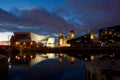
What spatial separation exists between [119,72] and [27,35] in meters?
172

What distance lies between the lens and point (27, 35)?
19288 centimetres

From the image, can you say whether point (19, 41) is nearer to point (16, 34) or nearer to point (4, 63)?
point (16, 34)

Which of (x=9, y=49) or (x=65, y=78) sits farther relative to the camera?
(x=9, y=49)

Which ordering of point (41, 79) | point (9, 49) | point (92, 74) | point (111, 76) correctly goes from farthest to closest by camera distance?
point (9, 49)
point (41, 79)
point (92, 74)
point (111, 76)

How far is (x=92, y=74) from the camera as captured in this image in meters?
29.0

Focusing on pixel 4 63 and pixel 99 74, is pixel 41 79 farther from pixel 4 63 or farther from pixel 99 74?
pixel 99 74

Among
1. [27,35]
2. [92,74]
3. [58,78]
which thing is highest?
[27,35]

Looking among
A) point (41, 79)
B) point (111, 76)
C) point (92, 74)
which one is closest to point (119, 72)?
point (111, 76)

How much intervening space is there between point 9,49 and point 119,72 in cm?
9478

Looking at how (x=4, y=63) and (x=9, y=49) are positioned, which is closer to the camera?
(x=4, y=63)

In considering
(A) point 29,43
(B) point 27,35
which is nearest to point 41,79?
(A) point 29,43

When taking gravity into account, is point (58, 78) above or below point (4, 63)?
below

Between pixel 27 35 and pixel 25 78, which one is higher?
pixel 27 35

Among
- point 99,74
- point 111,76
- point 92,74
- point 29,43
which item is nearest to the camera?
point 111,76
